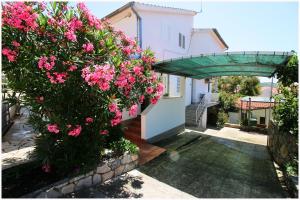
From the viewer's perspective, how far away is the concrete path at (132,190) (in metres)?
4.98

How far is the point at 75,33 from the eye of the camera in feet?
15.3

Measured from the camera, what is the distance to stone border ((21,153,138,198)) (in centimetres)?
437

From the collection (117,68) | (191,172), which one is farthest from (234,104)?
(117,68)

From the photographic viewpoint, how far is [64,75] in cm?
421

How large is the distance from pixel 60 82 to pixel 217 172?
5.70m

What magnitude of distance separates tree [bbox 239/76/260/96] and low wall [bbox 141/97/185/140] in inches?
1199

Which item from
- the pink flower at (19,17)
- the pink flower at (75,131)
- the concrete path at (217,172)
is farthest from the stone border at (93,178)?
the pink flower at (19,17)

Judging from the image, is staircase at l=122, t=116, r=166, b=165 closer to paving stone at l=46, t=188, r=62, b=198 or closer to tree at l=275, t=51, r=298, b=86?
paving stone at l=46, t=188, r=62, b=198

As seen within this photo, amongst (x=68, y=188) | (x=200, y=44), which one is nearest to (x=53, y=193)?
(x=68, y=188)

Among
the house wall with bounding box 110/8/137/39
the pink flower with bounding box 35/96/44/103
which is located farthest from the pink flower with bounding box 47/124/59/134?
the house wall with bounding box 110/8/137/39

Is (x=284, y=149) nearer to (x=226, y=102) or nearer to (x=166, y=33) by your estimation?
(x=166, y=33)

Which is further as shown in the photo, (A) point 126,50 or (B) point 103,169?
(A) point 126,50

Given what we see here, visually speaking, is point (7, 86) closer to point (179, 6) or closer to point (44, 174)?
point (44, 174)

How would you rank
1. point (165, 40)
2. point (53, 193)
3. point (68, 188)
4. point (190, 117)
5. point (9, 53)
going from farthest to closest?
1. point (190, 117)
2. point (165, 40)
3. point (68, 188)
4. point (53, 193)
5. point (9, 53)
